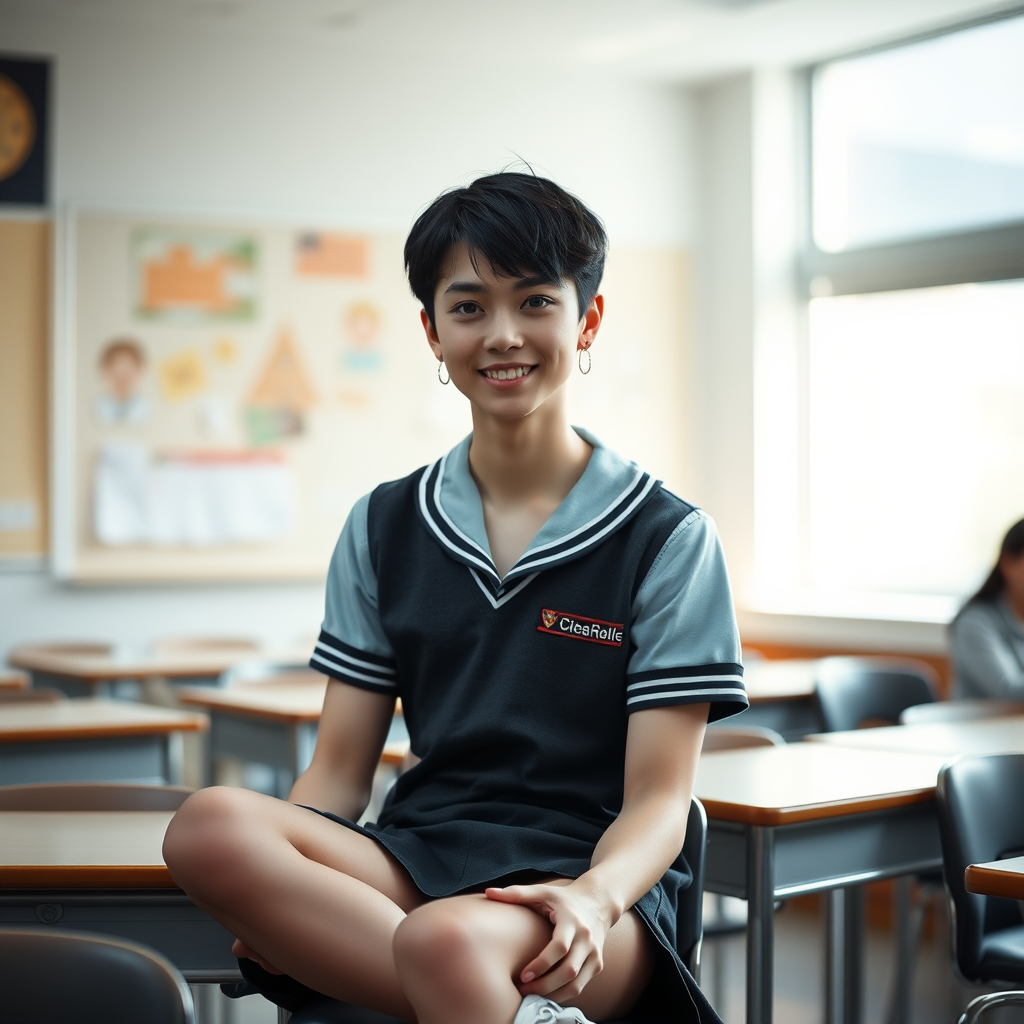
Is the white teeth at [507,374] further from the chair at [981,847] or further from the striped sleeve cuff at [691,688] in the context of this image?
the chair at [981,847]

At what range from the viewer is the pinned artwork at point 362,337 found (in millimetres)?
5629

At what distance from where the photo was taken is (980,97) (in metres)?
5.36

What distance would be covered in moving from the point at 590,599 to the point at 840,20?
4.42m

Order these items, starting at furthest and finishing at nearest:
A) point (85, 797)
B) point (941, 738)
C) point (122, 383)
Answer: point (122, 383) < point (941, 738) < point (85, 797)

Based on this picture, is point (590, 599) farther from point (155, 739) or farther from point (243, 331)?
point (243, 331)

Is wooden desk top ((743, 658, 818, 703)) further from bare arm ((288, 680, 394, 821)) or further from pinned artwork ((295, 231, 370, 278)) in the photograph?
pinned artwork ((295, 231, 370, 278))

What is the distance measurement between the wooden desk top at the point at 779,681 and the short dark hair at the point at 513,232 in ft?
6.78

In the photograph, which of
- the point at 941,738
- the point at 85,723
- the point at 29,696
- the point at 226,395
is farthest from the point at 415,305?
the point at 941,738

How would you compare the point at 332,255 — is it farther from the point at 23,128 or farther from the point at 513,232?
the point at 513,232

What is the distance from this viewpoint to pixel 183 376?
5398 millimetres

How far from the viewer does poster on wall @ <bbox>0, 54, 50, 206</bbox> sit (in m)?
5.13

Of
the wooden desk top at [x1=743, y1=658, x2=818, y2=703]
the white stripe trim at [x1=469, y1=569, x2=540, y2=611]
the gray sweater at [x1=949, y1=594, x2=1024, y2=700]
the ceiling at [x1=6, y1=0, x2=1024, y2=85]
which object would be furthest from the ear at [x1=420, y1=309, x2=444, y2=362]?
the ceiling at [x1=6, y1=0, x2=1024, y2=85]

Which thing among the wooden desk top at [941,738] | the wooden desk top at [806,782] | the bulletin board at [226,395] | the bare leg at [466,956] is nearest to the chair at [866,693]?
the wooden desk top at [941,738]

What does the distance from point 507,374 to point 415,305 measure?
4182 mm
